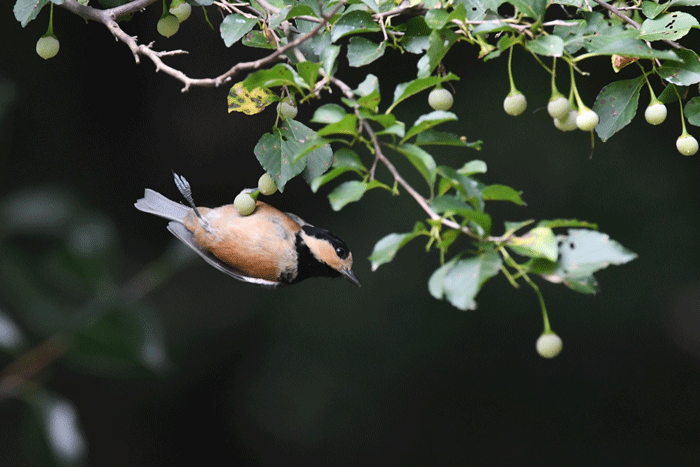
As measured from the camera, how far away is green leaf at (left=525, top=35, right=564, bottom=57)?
910 millimetres

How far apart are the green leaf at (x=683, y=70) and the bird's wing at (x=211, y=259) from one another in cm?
80

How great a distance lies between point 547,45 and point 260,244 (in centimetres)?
69

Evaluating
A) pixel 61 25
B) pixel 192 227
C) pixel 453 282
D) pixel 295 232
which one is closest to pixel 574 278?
pixel 453 282

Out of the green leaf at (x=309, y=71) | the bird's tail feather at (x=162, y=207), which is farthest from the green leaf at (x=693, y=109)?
the bird's tail feather at (x=162, y=207)

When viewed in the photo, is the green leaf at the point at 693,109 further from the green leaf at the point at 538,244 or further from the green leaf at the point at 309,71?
the green leaf at the point at 309,71

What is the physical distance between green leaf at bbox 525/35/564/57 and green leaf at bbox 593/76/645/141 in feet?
0.72

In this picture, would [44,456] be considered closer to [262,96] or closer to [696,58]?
[262,96]

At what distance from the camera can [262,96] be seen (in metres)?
1.06

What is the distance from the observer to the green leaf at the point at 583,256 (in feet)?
2.56

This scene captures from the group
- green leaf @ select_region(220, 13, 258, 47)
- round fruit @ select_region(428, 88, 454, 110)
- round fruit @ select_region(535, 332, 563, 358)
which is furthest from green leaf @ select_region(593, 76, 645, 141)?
green leaf @ select_region(220, 13, 258, 47)

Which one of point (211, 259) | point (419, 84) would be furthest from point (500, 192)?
point (211, 259)

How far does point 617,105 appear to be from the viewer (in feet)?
3.65

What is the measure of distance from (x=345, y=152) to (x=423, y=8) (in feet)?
1.03

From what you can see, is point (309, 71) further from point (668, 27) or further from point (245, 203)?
point (668, 27)
